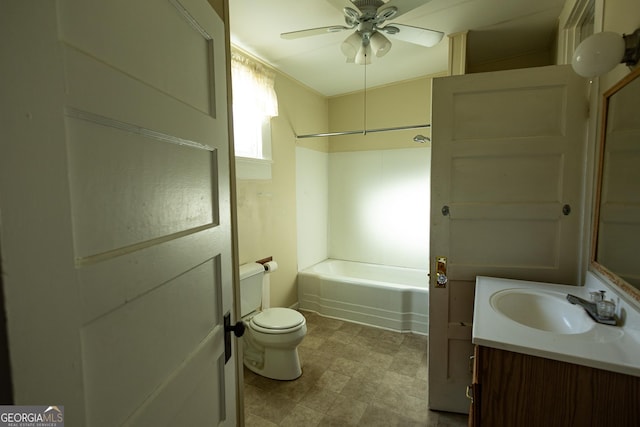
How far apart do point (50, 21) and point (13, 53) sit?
0.09 m

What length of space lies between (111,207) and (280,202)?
102 inches

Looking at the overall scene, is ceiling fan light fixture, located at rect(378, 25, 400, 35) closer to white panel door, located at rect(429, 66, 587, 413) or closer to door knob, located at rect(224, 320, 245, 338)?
white panel door, located at rect(429, 66, 587, 413)

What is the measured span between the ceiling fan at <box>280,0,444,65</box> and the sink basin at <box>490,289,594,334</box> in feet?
5.15

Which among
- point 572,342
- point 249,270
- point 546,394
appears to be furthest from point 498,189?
point 249,270

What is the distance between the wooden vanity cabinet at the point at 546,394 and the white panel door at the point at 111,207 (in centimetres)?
96

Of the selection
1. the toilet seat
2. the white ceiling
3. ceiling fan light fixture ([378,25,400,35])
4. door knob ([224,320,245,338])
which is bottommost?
the toilet seat

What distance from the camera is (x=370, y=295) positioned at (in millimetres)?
3049

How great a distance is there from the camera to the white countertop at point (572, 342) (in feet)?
3.01

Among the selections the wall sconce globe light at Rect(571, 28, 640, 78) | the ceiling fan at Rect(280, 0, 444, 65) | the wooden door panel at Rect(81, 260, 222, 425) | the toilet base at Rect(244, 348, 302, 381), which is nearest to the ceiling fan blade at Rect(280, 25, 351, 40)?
the ceiling fan at Rect(280, 0, 444, 65)

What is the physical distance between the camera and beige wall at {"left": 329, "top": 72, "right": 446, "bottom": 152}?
331cm

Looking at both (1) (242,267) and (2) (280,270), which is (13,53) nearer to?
(1) (242,267)

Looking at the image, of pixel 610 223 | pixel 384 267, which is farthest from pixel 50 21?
pixel 384 267

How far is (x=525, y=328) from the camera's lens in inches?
43.5

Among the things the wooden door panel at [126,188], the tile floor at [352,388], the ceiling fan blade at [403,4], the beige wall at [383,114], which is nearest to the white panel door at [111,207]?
the wooden door panel at [126,188]
